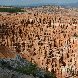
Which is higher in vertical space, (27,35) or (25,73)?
(25,73)

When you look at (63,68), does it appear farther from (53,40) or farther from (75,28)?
(75,28)

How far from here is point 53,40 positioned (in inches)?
2152

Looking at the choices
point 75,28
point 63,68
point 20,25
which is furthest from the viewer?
point 75,28

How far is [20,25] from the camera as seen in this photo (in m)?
56.3

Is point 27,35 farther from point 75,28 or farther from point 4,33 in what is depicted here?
point 75,28

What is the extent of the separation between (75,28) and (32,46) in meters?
15.7

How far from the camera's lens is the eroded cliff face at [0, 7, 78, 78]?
42.4m

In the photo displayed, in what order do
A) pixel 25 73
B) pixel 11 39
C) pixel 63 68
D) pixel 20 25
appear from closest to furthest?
pixel 25 73 → pixel 63 68 → pixel 11 39 → pixel 20 25

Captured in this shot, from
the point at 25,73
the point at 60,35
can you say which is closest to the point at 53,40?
the point at 60,35

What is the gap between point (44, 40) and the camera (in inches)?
2101

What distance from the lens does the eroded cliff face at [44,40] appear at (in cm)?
4238

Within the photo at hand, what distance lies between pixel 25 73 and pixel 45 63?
24074mm

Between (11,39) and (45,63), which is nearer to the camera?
(45,63)

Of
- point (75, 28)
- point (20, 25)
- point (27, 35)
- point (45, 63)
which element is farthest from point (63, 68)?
point (75, 28)
